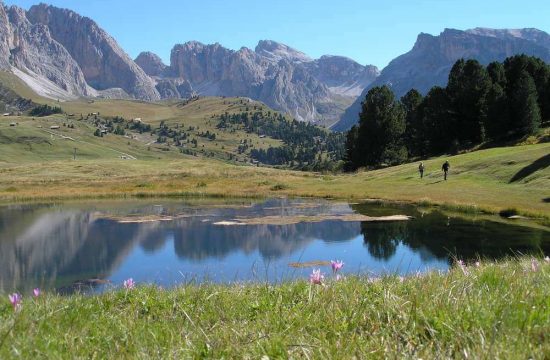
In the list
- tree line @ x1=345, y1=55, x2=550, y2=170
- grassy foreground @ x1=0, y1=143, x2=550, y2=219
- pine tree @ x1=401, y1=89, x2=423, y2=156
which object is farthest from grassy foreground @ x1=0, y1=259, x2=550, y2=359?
pine tree @ x1=401, y1=89, x2=423, y2=156

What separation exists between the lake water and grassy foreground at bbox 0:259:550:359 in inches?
513

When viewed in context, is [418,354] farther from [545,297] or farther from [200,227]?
[200,227]

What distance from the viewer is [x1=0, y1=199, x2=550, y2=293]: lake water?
2688cm

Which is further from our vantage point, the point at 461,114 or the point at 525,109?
the point at 461,114

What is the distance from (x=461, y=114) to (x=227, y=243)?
268ft

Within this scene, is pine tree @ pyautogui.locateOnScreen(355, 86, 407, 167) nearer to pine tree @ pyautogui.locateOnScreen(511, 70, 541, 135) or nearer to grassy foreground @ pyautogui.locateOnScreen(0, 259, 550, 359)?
pine tree @ pyautogui.locateOnScreen(511, 70, 541, 135)

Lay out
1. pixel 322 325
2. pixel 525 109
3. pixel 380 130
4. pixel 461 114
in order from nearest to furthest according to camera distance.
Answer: pixel 322 325 < pixel 525 109 < pixel 461 114 < pixel 380 130

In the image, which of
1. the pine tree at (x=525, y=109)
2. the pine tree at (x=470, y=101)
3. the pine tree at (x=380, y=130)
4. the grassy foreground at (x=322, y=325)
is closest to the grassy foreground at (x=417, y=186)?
the pine tree at (x=525, y=109)

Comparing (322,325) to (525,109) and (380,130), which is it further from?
(380,130)

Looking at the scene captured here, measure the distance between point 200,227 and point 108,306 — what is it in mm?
36056

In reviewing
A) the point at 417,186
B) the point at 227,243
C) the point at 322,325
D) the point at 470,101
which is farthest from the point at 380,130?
the point at 322,325

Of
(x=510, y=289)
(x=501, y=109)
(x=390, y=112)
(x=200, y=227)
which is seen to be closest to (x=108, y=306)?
(x=510, y=289)

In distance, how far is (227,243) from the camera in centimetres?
3647

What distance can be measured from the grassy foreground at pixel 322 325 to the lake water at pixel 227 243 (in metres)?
13.0
